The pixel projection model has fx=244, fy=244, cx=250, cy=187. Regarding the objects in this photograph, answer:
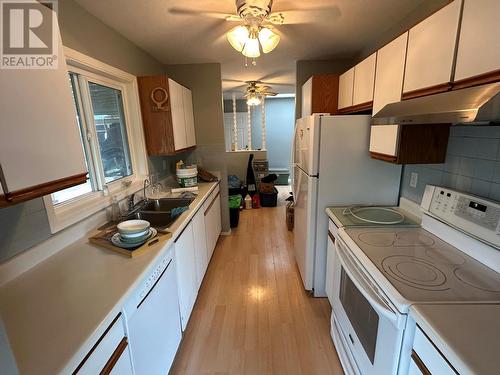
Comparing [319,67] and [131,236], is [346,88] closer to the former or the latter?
[319,67]

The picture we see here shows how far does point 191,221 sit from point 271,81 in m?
3.33

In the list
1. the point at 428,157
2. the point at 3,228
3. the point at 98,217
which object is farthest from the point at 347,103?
the point at 3,228

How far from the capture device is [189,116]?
9.80 feet

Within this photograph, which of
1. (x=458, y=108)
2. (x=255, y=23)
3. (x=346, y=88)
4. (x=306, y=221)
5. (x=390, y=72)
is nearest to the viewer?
(x=458, y=108)

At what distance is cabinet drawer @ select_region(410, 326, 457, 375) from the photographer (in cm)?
73

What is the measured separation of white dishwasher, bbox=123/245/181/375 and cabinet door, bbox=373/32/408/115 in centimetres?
166

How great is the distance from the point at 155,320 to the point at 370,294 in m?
1.07

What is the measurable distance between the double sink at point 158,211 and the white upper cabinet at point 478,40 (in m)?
1.80

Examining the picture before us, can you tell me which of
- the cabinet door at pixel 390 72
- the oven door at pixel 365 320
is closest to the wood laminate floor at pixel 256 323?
the oven door at pixel 365 320

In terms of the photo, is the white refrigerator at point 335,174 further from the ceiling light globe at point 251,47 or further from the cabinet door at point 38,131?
the cabinet door at point 38,131

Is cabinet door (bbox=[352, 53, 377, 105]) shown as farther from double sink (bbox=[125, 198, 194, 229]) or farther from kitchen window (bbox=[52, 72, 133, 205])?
kitchen window (bbox=[52, 72, 133, 205])

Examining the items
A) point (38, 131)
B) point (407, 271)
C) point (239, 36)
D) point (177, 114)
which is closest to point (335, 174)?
point (407, 271)

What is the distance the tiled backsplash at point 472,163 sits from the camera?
1195 mm

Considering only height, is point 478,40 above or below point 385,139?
above
